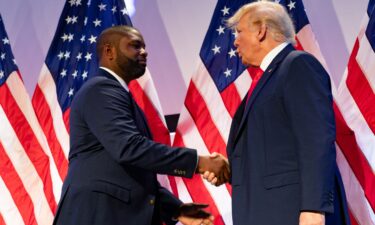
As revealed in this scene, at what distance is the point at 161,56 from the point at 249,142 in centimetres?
169

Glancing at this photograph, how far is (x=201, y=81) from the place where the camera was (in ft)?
9.62

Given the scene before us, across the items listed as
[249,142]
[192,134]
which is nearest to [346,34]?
[192,134]

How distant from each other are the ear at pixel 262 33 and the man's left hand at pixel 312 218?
603mm

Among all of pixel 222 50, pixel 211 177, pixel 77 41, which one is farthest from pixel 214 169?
pixel 77 41

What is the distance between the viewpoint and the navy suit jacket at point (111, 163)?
6.76ft

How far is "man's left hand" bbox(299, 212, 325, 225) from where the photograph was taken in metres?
1.58

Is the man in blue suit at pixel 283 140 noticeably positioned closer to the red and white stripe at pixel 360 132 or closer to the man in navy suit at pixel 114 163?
the man in navy suit at pixel 114 163

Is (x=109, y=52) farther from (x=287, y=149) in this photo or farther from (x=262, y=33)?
(x=287, y=149)

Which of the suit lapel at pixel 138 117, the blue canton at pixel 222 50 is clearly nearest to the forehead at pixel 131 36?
the suit lapel at pixel 138 117

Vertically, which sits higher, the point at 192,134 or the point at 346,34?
the point at 346,34

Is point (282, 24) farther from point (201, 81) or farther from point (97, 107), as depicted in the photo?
point (201, 81)

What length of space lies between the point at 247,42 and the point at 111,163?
2.11ft

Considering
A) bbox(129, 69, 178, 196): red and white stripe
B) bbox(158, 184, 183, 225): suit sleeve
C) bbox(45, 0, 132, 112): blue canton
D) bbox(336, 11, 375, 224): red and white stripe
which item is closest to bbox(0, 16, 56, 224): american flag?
bbox(45, 0, 132, 112): blue canton

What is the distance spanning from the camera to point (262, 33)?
1908 mm
